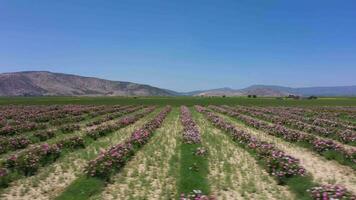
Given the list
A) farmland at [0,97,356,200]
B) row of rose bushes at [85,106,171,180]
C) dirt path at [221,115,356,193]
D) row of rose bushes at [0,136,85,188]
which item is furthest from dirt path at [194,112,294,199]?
row of rose bushes at [0,136,85,188]

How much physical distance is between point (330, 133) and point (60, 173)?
18.5 m

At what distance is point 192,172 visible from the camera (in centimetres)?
1404

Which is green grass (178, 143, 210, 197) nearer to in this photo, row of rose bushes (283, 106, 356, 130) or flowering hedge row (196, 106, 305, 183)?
flowering hedge row (196, 106, 305, 183)

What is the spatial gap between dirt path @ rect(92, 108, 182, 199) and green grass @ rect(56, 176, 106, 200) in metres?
0.29

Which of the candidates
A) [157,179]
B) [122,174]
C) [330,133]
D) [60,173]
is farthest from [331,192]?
[330,133]

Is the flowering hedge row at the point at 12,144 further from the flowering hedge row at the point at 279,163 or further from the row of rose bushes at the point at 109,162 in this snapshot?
the flowering hedge row at the point at 279,163

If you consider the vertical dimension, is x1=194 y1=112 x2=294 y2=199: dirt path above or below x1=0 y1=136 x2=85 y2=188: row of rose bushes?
below

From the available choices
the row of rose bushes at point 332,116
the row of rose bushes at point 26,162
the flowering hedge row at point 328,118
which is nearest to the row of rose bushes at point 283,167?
the row of rose bushes at point 26,162

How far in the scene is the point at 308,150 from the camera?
19859mm

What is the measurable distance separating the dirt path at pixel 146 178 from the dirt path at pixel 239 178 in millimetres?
1630

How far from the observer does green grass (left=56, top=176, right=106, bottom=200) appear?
36.6 ft

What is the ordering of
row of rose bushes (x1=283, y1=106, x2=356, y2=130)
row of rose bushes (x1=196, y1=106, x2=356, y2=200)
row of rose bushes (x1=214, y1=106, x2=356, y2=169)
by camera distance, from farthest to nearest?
row of rose bushes (x1=283, y1=106, x2=356, y2=130) < row of rose bushes (x1=214, y1=106, x2=356, y2=169) < row of rose bushes (x1=196, y1=106, x2=356, y2=200)

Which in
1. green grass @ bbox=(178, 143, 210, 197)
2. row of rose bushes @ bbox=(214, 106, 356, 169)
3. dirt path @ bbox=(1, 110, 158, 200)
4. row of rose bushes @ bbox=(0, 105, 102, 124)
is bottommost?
dirt path @ bbox=(1, 110, 158, 200)

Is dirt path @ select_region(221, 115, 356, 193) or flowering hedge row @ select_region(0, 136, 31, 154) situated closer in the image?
dirt path @ select_region(221, 115, 356, 193)
